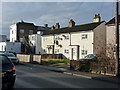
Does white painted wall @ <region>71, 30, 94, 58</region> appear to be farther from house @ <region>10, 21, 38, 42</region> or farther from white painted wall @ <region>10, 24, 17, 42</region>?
white painted wall @ <region>10, 24, 17, 42</region>

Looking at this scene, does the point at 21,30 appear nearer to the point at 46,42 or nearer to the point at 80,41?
the point at 46,42

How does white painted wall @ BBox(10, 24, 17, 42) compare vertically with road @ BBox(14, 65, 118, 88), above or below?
above

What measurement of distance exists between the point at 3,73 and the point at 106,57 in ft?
28.1

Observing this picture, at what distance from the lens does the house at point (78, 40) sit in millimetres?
28891

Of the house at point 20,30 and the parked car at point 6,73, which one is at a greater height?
the house at point 20,30

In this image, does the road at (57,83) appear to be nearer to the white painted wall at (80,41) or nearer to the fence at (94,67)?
the fence at (94,67)

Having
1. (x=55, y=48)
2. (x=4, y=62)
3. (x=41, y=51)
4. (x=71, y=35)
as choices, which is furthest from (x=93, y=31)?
(x=4, y=62)

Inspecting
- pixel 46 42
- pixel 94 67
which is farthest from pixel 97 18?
pixel 94 67

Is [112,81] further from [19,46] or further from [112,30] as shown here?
[19,46]

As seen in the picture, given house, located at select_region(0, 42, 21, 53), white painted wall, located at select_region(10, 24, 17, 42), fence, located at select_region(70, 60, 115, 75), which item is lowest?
fence, located at select_region(70, 60, 115, 75)

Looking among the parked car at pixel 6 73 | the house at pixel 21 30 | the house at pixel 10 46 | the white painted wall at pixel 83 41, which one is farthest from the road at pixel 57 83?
the house at pixel 21 30

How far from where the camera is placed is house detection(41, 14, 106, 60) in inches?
1137

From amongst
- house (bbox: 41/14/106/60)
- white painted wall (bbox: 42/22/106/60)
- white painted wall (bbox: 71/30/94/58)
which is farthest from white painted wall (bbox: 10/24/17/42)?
white painted wall (bbox: 71/30/94/58)

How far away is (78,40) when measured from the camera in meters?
31.2
